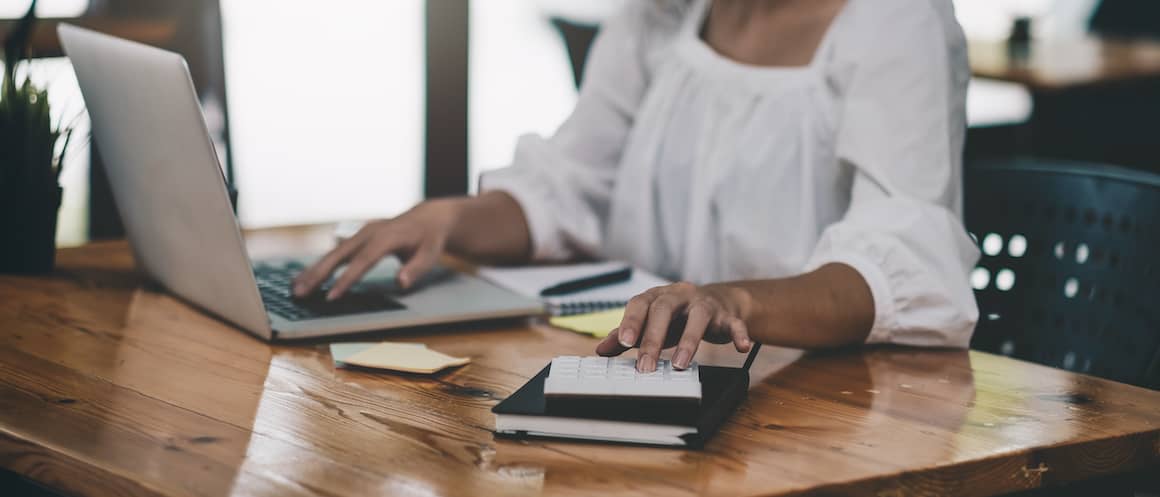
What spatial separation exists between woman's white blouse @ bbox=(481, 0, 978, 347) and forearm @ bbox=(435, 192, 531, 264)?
0.9 inches

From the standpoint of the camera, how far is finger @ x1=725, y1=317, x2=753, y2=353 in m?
1.12

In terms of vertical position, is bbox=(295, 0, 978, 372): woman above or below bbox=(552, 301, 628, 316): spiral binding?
above

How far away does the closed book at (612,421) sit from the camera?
973 mm

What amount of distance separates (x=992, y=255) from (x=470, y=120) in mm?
2413

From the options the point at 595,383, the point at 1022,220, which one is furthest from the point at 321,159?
the point at 595,383

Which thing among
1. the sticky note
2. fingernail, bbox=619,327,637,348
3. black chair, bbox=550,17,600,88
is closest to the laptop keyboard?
the sticky note

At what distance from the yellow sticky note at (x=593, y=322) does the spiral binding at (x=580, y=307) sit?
16 millimetres

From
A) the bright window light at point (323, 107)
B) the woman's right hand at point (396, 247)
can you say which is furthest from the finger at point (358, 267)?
the bright window light at point (323, 107)

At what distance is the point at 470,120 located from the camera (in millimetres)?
3865

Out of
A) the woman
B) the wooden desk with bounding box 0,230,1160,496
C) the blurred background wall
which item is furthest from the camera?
the blurred background wall

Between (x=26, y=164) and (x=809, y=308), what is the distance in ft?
3.03

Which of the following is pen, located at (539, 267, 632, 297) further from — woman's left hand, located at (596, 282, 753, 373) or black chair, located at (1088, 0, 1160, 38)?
black chair, located at (1088, 0, 1160, 38)

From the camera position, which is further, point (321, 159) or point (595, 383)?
point (321, 159)

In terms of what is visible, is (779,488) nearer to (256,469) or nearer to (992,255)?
(256,469)
